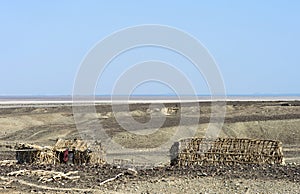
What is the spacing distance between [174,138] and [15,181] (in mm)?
24362

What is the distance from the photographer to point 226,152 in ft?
80.5

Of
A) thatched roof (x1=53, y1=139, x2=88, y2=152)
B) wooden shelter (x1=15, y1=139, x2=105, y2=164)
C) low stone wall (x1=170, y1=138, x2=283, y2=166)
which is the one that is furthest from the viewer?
thatched roof (x1=53, y1=139, x2=88, y2=152)

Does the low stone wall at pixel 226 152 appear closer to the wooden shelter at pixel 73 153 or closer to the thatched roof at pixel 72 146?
the wooden shelter at pixel 73 153

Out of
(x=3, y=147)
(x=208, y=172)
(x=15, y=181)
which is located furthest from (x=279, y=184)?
(x=3, y=147)

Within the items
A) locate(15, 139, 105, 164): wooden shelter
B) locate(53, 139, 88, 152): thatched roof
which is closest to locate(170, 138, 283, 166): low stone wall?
locate(15, 139, 105, 164): wooden shelter

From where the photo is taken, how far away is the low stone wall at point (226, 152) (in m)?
24.4

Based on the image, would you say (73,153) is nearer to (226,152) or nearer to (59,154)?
(59,154)

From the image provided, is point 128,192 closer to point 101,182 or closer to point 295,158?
point 101,182

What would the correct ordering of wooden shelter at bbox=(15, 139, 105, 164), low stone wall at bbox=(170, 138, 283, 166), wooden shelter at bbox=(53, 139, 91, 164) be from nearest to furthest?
1. low stone wall at bbox=(170, 138, 283, 166)
2. wooden shelter at bbox=(15, 139, 105, 164)
3. wooden shelter at bbox=(53, 139, 91, 164)

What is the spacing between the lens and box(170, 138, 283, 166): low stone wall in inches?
960

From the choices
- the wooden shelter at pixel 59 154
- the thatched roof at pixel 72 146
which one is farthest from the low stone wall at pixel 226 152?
the thatched roof at pixel 72 146

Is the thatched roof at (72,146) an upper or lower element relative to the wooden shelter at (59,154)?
upper

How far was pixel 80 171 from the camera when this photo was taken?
73.8 ft

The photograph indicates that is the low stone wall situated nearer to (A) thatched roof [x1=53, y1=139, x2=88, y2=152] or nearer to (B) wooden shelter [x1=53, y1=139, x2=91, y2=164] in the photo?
(B) wooden shelter [x1=53, y1=139, x2=91, y2=164]
